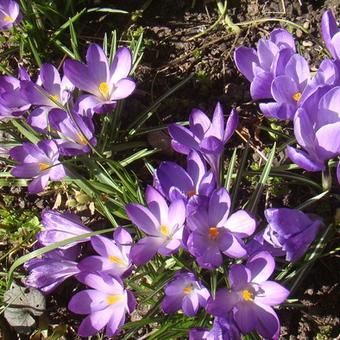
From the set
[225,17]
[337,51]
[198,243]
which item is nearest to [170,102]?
[225,17]

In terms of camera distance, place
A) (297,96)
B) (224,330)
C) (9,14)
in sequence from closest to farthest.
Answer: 1. (224,330)
2. (297,96)
3. (9,14)

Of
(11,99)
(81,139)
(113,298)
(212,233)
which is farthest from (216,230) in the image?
(11,99)

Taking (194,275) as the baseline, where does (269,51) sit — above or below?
above

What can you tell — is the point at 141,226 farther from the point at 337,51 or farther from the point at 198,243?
the point at 337,51

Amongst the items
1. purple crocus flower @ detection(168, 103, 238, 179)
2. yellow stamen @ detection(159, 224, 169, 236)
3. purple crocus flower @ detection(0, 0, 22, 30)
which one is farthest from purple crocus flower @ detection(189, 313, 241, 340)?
purple crocus flower @ detection(0, 0, 22, 30)

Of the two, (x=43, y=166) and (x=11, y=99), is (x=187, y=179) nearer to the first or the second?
(x=43, y=166)

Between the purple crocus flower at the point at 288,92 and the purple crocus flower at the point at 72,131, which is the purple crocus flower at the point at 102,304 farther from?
the purple crocus flower at the point at 288,92
